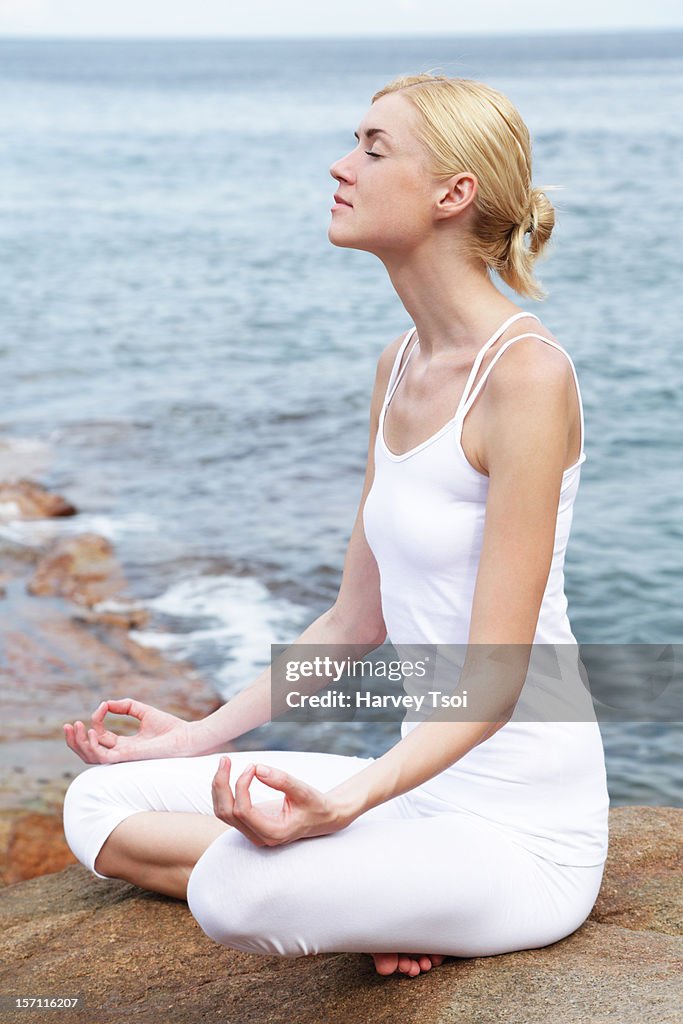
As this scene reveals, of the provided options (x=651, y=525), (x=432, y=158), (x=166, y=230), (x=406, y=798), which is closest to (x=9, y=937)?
(x=406, y=798)

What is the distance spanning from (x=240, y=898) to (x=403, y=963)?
0.40 meters

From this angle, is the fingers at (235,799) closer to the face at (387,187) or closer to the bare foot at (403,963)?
the bare foot at (403,963)

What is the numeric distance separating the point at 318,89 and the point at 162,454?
63030 millimetres

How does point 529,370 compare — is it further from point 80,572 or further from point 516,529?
point 80,572

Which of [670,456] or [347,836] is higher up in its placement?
[347,836]

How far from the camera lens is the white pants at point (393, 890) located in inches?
86.4

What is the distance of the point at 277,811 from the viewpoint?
214 centimetres

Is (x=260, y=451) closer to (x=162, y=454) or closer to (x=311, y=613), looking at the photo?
(x=162, y=454)

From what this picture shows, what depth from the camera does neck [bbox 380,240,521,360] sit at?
249 centimetres

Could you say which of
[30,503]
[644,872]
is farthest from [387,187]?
[30,503]

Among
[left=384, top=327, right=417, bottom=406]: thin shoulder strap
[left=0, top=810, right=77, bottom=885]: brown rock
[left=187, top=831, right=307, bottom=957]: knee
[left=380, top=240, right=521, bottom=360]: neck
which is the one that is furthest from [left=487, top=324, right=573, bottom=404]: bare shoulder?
[left=0, top=810, right=77, bottom=885]: brown rock

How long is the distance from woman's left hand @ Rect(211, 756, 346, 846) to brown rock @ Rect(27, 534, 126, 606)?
17.7 ft

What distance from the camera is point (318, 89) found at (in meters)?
69.6

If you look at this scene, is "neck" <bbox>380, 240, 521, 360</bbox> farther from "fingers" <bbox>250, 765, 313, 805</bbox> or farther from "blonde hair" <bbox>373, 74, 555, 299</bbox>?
"fingers" <bbox>250, 765, 313, 805</bbox>
